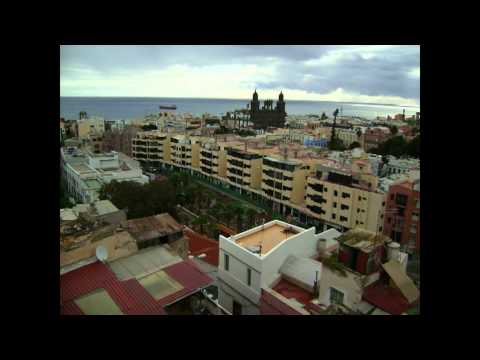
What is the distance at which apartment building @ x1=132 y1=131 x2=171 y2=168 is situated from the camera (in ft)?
49.5

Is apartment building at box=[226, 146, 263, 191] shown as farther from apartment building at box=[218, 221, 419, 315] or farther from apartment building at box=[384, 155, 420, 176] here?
apartment building at box=[218, 221, 419, 315]

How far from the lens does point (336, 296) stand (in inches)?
106

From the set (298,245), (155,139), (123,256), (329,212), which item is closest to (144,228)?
(123,256)

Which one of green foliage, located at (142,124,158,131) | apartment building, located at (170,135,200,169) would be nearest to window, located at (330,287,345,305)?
apartment building, located at (170,135,200,169)

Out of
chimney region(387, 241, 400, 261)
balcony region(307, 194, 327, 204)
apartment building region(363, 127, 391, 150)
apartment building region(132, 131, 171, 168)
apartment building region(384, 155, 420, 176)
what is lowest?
balcony region(307, 194, 327, 204)

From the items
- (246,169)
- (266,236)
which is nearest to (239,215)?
(246,169)

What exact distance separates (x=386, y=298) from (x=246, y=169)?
29.9ft

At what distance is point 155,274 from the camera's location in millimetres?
3416

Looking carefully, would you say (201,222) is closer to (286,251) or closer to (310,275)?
(286,251)

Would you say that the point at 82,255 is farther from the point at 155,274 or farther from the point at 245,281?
the point at 245,281

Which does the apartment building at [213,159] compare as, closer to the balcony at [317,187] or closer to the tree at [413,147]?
the balcony at [317,187]

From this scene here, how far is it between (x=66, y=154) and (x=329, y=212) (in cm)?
752

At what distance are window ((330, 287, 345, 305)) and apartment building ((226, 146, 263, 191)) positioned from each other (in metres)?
8.80

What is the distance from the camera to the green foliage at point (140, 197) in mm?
6562
